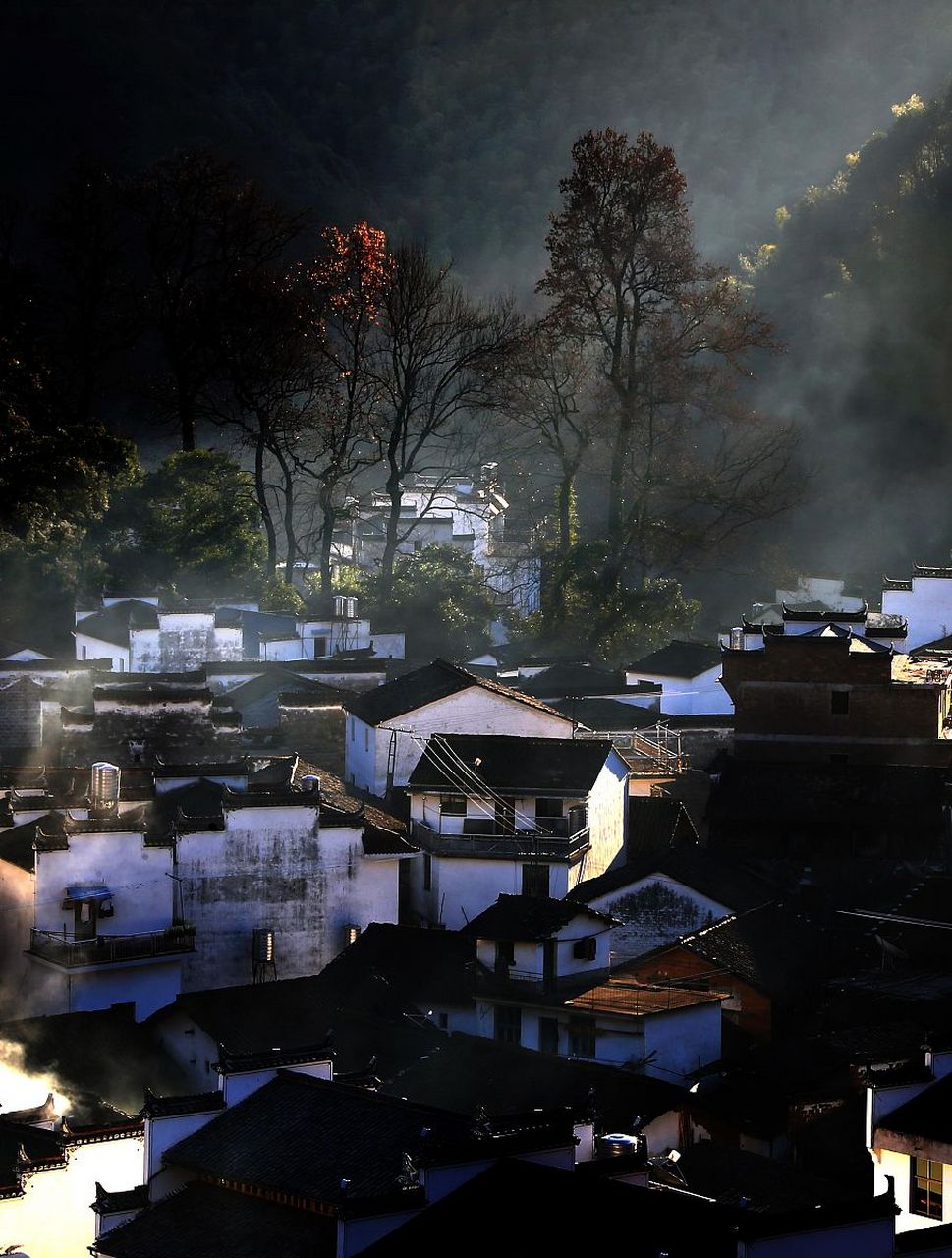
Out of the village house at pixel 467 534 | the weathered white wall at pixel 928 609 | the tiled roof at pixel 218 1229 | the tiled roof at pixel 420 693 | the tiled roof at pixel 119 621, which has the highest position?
the village house at pixel 467 534

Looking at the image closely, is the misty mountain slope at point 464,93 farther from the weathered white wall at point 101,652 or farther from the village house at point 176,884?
the village house at point 176,884

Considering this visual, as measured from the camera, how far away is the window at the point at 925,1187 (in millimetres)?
22250

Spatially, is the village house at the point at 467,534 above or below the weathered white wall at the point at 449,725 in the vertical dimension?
above

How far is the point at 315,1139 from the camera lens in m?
19.8

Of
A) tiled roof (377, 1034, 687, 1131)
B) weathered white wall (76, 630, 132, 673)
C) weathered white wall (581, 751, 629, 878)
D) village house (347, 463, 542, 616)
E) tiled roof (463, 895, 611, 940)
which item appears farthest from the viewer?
village house (347, 463, 542, 616)

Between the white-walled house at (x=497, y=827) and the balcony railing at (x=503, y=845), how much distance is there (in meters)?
0.02

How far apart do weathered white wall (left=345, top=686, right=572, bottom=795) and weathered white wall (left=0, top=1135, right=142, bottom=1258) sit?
1601 cm

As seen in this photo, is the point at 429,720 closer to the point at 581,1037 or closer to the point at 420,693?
the point at 420,693

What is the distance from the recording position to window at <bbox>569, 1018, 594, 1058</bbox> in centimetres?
2919

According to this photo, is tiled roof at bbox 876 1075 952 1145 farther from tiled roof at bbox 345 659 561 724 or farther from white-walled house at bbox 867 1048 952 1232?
tiled roof at bbox 345 659 561 724

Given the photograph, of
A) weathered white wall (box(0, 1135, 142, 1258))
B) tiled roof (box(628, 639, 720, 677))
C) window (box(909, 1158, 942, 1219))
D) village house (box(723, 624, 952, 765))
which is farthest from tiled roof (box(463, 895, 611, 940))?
tiled roof (box(628, 639, 720, 677))

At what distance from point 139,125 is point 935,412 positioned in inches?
958

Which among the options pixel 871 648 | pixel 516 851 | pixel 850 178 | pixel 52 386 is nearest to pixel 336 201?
pixel 850 178

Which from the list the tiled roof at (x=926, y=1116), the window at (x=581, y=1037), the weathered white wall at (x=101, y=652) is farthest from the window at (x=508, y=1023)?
the weathered white wall at (x=101, y=652)
